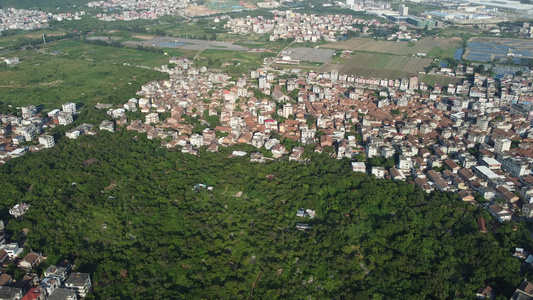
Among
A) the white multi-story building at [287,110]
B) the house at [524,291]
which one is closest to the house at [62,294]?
the house at [524,291]

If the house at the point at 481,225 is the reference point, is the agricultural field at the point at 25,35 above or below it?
above

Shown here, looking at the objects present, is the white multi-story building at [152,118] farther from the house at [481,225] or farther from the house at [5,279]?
the house at [481,225]

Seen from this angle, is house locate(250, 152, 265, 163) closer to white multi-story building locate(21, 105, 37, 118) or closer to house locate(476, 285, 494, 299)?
house locate(476, 285, 494, 299)

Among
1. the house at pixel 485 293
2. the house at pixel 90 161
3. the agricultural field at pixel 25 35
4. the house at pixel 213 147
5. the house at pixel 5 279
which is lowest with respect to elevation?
the house at pixel 485 293

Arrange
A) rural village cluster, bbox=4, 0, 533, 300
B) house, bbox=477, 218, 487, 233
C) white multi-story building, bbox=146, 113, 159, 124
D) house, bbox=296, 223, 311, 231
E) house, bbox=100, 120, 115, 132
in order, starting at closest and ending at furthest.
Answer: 1. house, bbox=477, 218, 487, 233
2. house, bbox=296, 223, 311, 231
3. rural village cluster, bbox=4, 0, 533, 300
4. house, bbox=100, 120, 115, 132
5. white multi-story building, bbox=146, 113, 159, 124

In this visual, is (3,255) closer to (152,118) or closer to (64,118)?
(64,118)

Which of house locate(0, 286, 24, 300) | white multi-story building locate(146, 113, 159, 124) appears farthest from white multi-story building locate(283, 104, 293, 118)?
house locate(0, 286, 24, 300)

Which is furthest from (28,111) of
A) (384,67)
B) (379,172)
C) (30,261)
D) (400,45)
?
(400,45)
